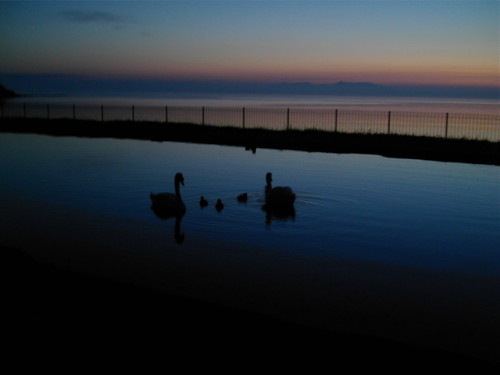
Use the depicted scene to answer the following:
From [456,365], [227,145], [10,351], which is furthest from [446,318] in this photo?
[227,145]

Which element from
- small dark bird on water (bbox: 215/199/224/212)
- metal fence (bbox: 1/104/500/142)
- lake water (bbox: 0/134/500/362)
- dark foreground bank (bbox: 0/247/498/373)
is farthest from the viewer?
metal fence (bbox: 1/104/500/142)

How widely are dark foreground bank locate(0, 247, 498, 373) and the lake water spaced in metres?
0.86

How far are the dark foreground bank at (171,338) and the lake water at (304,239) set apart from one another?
856 mm

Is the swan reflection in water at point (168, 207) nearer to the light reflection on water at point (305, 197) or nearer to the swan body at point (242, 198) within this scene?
the light reflection on water at point (305, 197)

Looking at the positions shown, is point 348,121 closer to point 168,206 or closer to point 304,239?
point 168,206

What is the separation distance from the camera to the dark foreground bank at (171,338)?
19.3 feet

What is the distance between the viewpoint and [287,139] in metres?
33.2

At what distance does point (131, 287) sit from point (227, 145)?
2375 cm

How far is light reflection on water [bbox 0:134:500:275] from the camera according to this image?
1153 cm

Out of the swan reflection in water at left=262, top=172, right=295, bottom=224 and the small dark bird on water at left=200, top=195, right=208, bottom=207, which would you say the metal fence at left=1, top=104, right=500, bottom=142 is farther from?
the small dark bird on water at left=200, top=195, right=208, bottom=207

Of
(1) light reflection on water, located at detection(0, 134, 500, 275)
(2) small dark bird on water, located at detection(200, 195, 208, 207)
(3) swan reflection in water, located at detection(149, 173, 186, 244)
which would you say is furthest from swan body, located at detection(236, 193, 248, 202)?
(3) swan reflection in water, located at detection(149, 173, 186, 244)

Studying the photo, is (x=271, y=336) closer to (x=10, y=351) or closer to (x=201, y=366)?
(x=201, y=366)

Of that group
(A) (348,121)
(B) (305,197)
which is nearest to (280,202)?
(B) (305,197)

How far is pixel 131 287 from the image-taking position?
8094 mm
